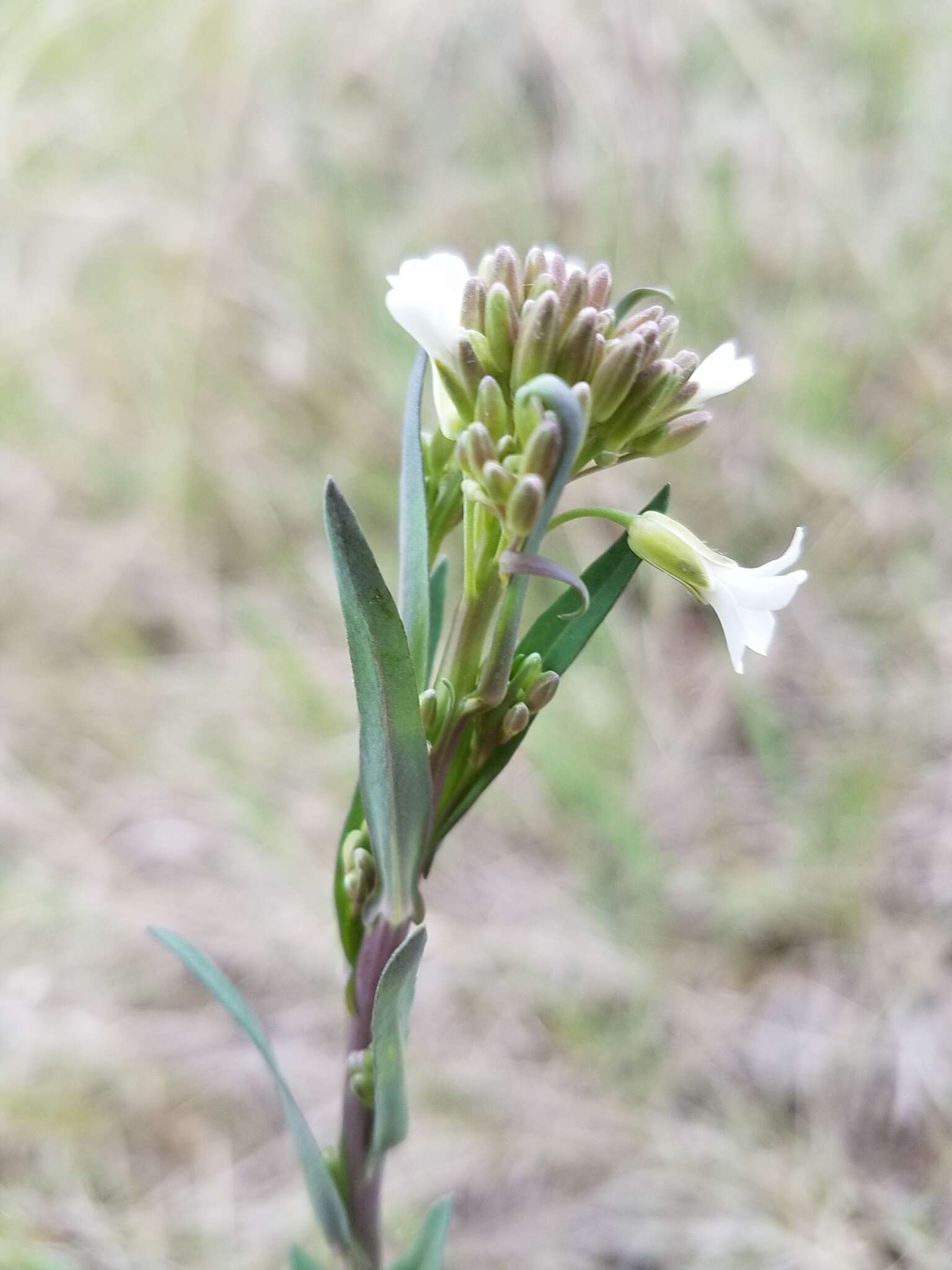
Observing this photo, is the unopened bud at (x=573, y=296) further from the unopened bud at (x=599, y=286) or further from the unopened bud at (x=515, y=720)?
the unopened bud at (x=515, y=720)

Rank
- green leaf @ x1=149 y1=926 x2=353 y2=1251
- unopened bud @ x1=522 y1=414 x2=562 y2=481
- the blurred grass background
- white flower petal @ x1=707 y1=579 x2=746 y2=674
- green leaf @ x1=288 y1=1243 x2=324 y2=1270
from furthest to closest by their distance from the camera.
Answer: the blurred grass background < green leaf @ x1=288 y1=1243 x2=324 y2=1270 < green leaf @ x1=149 y1=926 x2=353 y2=1251 < white flower petal @ x1=707 y1=579 x2=746 y2=674 < unopened bud @ x1=522 y1=414 x2=562 y2=481

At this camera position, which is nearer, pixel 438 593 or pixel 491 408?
pixel 491 408

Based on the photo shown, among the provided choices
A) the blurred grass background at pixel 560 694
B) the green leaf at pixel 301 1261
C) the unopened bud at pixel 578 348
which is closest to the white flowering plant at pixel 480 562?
the unopened bud at pixel 578 348

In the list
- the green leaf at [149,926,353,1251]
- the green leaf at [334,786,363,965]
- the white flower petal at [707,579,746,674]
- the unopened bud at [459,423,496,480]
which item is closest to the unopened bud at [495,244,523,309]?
the unopened bud at [459,423,496,480]

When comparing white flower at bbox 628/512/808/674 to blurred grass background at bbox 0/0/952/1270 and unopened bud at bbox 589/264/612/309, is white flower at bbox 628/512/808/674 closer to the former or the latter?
unopened bud at bbox 589/264/612/309

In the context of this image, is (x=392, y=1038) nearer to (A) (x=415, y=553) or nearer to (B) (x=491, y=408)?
(A) (x=415, y=553)

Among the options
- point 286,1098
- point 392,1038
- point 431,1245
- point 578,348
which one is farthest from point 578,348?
point 431,1245
